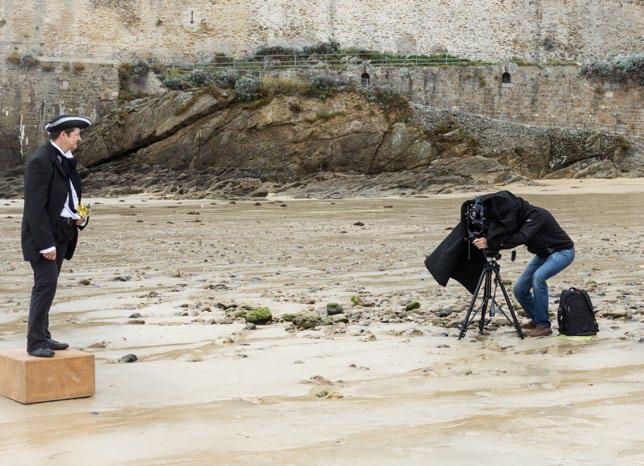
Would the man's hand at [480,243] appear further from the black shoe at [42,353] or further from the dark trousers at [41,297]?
the black shoe at [42,353]

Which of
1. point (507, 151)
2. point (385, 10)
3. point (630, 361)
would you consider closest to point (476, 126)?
point (507, 151)

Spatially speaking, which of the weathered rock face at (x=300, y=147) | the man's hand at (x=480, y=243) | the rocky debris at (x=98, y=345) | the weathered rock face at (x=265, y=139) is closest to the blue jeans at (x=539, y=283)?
the man's hand at (x=480, y=243)

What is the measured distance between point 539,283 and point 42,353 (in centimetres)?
398

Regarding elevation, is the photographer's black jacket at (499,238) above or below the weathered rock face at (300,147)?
above

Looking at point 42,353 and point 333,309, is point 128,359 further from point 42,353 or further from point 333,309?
point 333,309

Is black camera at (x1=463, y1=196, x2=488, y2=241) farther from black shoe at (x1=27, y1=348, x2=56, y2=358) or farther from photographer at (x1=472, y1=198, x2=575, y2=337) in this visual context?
black shoe at (x1=27, y1=348, x2=56, y2=358)

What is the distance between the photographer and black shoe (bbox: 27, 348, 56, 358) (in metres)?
5.85

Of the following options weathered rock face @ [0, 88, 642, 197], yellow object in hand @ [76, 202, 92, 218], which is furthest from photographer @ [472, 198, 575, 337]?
weathered rock face @ [0, 88, 642, 197]

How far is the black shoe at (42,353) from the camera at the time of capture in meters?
5.85

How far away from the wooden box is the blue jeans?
146 inches

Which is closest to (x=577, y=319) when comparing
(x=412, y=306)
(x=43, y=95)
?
(x=412, y=306)

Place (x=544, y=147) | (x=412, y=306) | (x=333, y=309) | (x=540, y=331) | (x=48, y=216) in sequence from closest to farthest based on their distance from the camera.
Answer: (x=48, y=216), (x=540, y=331), (x=333, y=309), (x=412, y=306), (x=544, y=147)

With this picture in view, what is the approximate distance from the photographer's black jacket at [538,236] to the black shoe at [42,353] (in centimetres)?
348

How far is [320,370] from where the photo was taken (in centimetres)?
655
